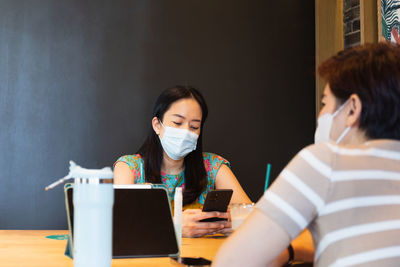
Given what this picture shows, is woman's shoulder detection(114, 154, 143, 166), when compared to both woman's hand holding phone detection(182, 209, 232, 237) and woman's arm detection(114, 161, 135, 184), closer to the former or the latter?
woman's arm detection(114, 161, 135, 184)

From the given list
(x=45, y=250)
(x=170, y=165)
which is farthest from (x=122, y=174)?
(x=45, y=250)

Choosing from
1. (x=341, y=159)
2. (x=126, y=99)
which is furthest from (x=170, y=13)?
(x=341, y=159)

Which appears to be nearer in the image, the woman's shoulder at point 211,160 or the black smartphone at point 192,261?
the black smartphone at point 192,261

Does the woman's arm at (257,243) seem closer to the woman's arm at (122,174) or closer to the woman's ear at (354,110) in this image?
the woman's ear at (354,110)

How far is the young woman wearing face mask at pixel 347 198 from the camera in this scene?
0.88 metres

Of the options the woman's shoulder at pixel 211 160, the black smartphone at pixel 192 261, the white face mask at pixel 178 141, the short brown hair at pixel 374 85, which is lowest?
the black smartphone at pixel 192 261

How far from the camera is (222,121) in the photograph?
320cm

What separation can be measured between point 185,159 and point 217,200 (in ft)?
3.06

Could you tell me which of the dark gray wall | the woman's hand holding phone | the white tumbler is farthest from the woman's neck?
the white tumbler

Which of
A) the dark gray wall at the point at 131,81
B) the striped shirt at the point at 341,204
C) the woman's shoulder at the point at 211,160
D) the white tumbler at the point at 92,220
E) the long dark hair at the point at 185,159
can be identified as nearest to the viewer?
the striped shirt at the point at 341,204

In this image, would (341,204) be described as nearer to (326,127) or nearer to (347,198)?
(347,198)

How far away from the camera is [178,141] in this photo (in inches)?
97.2

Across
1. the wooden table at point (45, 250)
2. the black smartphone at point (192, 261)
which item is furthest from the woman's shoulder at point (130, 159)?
the black smartphone at point (192, 261)

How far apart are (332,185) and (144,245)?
62 centimetres
